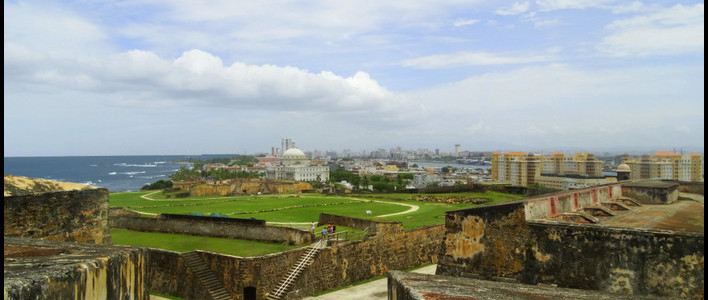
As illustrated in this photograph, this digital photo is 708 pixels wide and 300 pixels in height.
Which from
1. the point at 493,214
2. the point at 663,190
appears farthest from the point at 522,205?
the point at 663,190

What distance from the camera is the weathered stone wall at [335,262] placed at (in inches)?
595

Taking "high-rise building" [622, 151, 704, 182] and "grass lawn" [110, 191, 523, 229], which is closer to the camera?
"grass lawn" [110, 191, 523, 229]

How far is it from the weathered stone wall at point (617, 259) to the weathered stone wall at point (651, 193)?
8017 millimetres

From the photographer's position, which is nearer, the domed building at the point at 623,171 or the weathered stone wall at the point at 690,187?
the weathered stone wall at the point at 690,187

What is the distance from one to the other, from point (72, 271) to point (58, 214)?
9333mm

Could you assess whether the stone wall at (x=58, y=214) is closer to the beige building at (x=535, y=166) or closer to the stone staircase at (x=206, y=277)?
the stone staircase at (x=206, y=277)

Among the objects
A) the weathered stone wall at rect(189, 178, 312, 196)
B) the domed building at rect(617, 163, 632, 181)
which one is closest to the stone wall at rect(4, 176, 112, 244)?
the domed building at rect(617, 163, 632, 181)

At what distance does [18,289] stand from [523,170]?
383 feet

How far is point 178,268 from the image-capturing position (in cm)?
1561

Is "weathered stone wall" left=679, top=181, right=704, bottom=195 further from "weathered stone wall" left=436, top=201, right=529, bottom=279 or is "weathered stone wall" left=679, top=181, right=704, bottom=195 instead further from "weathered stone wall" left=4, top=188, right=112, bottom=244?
"weathered stone wall" left=4, top=188, right=112, bottom=244

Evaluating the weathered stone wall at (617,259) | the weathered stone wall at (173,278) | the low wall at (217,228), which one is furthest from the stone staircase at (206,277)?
the weathered stone wall at (617,259)

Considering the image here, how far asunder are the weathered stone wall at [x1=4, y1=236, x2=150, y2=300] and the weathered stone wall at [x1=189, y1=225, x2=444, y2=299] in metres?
9.86

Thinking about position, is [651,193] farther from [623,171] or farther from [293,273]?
[293,273]

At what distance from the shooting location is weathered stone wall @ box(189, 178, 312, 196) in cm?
4809
